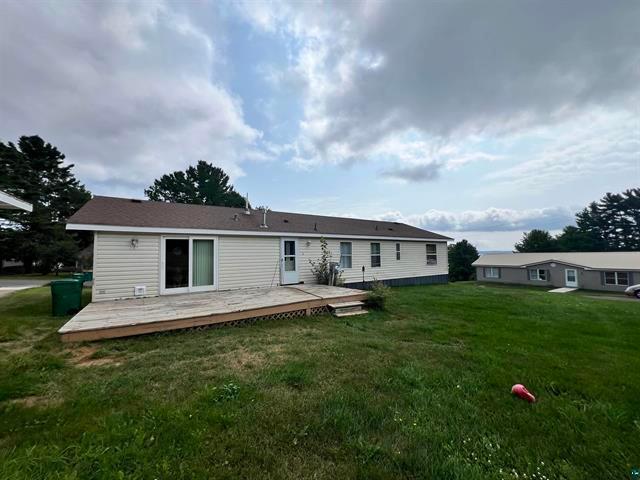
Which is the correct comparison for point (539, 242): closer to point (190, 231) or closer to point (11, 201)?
point (190, 231)

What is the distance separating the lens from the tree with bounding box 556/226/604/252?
37844 mm

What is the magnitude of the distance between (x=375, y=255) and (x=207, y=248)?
25.7ft

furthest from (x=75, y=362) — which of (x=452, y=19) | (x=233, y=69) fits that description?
(x=452, y=19)

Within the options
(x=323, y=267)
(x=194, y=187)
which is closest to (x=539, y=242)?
(x=323, y=267)

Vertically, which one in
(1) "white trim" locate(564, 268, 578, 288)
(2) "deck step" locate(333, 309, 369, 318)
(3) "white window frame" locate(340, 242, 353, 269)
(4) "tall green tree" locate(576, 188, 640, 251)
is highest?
(4) "tall green tree" locate(576, 188, 640, 251)

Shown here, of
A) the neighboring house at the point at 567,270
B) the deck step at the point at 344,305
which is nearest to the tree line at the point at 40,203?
the deck step at the point at 344,305

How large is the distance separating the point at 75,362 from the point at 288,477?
3773mm

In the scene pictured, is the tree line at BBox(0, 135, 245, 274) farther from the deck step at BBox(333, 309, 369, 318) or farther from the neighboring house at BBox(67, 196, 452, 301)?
the deck step at BBox(333, 309, 369, 318)

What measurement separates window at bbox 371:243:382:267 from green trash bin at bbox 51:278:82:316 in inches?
422

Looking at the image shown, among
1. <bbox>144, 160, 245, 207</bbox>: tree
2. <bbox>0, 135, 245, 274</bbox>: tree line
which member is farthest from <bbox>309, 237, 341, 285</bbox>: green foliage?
<bbox>144, 160, 245, 207</bbox>: tree

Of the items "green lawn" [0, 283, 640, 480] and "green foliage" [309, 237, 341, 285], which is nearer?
"green lawn" [0, 283, 640, 480]

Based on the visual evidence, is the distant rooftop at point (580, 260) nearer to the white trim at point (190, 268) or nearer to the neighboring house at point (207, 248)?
the neighboring house at point (207, 248)

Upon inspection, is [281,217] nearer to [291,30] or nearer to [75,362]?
[291,30]

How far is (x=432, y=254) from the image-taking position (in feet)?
50.8
